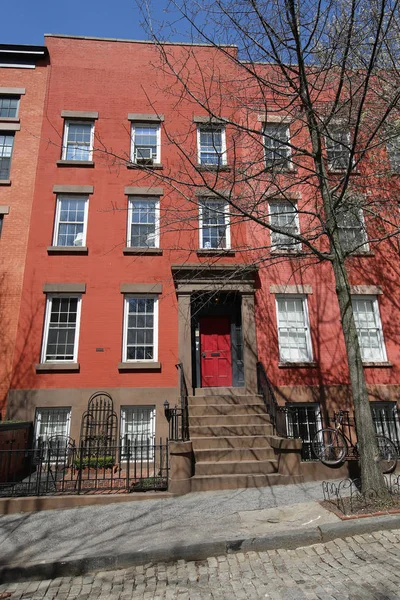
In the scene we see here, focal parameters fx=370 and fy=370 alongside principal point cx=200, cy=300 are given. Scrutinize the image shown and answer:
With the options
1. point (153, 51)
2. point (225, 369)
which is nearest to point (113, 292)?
point (225, 369)

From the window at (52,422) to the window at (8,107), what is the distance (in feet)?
34.2

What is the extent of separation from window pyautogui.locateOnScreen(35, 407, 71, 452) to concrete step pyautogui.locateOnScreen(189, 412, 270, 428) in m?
3.78

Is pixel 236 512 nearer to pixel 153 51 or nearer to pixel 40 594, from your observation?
pixel 40 594

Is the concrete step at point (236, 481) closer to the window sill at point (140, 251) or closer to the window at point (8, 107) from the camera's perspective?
the window sill at point (140, 251)

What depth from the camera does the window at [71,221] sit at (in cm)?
1213

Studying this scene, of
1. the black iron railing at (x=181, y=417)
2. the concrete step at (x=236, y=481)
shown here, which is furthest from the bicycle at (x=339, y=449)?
the black iron railing at (x=181, y=417)

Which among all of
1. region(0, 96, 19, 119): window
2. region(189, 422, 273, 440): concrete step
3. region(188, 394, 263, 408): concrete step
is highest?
region(0, 96, 19, 119): window

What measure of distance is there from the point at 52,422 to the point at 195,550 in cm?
692

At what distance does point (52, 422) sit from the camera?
10.5m

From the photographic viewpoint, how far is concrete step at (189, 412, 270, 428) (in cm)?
936

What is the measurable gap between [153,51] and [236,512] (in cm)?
1566

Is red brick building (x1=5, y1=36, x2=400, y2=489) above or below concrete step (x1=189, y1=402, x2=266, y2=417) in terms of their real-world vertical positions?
above

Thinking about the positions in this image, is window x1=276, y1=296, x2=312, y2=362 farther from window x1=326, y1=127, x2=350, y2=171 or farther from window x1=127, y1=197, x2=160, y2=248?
window x1=127, y1=197, x2=160, y2=248

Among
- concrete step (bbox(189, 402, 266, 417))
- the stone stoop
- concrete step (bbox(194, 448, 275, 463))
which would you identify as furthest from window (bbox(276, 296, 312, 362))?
concrete step (bbox(194, 448, 275, 463))
